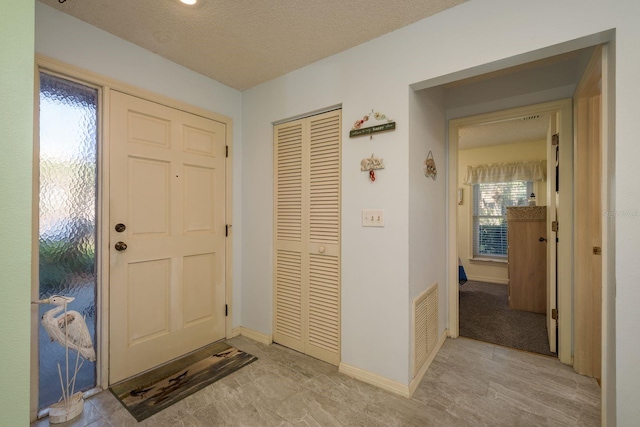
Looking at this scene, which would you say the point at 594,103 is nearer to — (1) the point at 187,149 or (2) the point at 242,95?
(2) the point at 242,95

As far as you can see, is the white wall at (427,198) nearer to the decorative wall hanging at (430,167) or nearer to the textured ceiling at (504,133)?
the decorative wall hanging at (430,167)

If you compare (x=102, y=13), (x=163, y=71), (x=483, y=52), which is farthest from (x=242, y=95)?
(x=483, y=52)

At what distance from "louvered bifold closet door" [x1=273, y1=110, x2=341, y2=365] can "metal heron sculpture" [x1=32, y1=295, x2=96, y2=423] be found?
53.7 inches

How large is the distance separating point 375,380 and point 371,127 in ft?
5.81

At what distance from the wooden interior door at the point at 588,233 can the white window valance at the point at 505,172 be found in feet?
9.64

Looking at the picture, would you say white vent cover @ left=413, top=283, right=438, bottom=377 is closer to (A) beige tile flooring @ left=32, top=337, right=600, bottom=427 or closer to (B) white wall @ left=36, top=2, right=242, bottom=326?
(A) beige tile flooring @ left=32, top=337, right=600, bottom=427

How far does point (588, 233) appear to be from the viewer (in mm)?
2018

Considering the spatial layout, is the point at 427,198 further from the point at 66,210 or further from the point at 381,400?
the point at 66,210

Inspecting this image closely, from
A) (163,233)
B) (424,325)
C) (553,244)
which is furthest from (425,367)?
(163,233)

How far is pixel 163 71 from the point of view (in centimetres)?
224

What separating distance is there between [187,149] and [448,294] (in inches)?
109

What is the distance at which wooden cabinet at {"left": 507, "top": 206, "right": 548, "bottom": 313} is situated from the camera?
3434mm

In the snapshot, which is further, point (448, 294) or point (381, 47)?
point (448, 294)

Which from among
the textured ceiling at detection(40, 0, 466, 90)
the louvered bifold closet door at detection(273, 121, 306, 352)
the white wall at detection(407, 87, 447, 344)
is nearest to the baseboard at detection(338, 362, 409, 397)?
the white wall at detection(407, 87, 447, 344)
